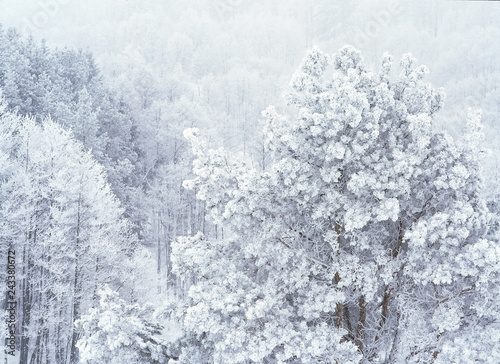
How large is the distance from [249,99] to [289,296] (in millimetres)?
58345

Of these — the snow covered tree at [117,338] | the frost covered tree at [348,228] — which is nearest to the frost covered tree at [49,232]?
the snow covered tree at [117,338]

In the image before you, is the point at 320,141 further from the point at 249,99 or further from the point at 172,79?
the point at 249,99

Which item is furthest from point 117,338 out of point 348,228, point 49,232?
point 49,232

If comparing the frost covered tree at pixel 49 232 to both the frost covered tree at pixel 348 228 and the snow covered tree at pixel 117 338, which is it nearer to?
the snow covered tree at pixel 117 338

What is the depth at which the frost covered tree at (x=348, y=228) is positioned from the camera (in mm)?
6176

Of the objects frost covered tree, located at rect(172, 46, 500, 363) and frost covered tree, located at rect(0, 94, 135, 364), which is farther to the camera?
frost covered tree, located at rect(0, 94, 135, 364)

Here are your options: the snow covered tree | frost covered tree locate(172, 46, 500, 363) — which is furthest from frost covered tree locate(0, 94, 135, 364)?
frost covered tree locate(172, 46, 500, 363)

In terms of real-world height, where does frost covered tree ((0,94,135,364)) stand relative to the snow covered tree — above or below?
above

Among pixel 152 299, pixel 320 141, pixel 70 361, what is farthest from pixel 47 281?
pixel 320 141

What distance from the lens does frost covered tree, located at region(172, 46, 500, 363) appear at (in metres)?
6.18

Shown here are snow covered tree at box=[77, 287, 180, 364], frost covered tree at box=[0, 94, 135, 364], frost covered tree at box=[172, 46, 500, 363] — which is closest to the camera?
frost covered tree at box=[172, 46, 500, 363]

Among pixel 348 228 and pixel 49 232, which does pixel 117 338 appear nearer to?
pixel 348 228

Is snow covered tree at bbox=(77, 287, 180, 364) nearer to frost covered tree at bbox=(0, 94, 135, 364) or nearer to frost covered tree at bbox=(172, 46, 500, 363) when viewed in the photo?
frost covered tree at bbox=(172, 46, 500, 363)

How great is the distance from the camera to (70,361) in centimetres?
1688
